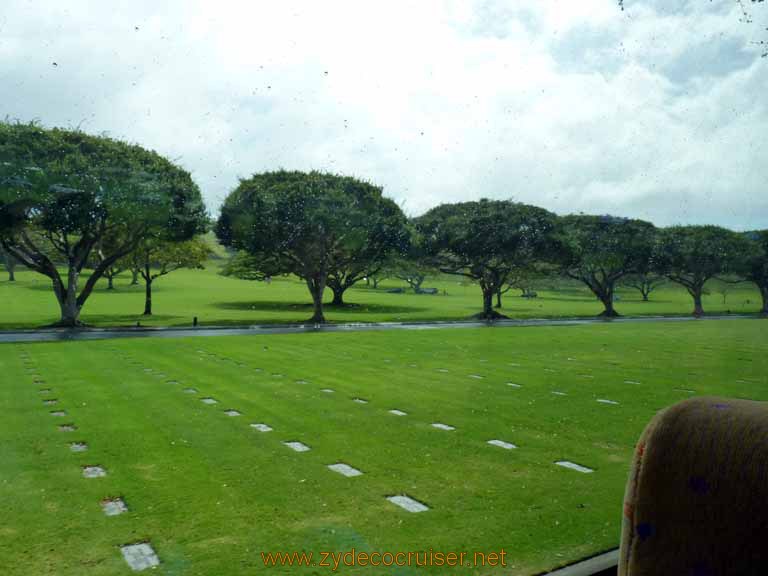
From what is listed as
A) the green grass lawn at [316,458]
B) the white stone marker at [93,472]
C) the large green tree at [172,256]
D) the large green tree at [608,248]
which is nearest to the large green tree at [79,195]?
the large green tree at [172,256]

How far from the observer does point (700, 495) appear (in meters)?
1.93

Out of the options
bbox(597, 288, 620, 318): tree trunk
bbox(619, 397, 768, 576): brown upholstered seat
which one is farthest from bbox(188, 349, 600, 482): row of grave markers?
bbox(597, 288, 620, 318): tree trunk

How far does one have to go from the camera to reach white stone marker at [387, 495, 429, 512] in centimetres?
598

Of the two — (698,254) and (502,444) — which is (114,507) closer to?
(502,444)

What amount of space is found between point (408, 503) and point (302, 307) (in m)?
51.5

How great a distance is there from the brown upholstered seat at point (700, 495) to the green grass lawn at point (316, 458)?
295 centimetres

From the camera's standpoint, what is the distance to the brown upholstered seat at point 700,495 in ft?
6.18

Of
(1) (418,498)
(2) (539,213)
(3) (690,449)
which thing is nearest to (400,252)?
(2) (539,213)

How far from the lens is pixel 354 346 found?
2314 cm

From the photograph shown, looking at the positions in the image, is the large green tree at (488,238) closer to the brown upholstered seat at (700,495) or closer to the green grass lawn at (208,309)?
the green grass lawn at (208,309)

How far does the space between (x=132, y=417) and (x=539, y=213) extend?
4347 centimetres

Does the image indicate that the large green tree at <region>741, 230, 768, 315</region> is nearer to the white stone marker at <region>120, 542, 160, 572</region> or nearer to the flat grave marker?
the flat grave marker

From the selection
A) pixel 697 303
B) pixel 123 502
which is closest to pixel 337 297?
pixel 697 303

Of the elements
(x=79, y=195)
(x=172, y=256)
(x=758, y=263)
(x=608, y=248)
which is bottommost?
(x=758, y=263)
